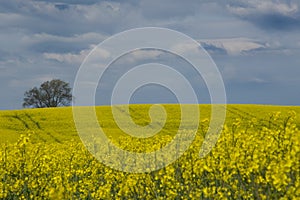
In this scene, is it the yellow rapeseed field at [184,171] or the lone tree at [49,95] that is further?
the lone tree at [49,95]

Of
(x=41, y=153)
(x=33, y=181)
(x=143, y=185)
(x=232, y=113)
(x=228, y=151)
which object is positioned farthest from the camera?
(x=232, y=113)

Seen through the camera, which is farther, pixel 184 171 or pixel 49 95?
pixel 49 95

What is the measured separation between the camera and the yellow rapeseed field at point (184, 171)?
28.5 feet

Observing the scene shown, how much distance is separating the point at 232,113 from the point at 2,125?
19326 millimetres

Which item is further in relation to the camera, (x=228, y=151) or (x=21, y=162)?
(x=21, y=162)

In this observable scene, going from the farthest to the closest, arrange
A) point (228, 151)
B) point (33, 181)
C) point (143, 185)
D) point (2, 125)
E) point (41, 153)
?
1. point (2, 125)
2. point (41, 153)
3. point (33, 181)
4. point (143, 185)
5. point (228, 151)

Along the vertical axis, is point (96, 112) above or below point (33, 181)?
above

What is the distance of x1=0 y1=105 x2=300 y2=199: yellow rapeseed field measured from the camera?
8.68m

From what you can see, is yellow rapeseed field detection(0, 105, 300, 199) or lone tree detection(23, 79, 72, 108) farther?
lone tree detection(23, 79, 72, 108)

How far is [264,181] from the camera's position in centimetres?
870

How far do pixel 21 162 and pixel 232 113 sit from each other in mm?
31699

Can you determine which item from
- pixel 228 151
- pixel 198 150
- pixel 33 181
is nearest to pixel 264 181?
pixel 228 151

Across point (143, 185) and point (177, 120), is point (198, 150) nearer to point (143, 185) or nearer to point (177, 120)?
point (143, 185)

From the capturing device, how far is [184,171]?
516 inches
